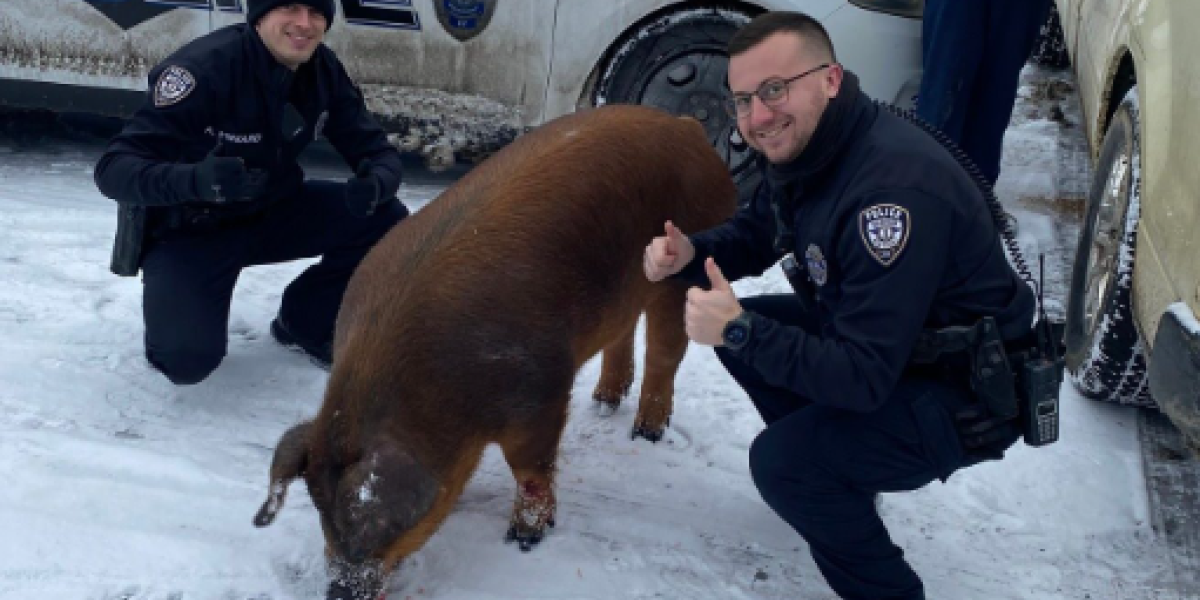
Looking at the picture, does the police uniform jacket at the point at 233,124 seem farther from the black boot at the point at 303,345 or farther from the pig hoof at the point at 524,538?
the pig hoof at the point at 524,538

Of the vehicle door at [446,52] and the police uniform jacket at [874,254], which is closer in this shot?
the police uniform jacket at [874,254]

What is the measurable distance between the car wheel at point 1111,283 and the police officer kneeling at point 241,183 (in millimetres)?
2612

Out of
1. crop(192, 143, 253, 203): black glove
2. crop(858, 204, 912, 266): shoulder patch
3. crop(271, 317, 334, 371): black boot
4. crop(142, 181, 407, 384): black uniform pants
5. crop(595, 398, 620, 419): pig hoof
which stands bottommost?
crop(271, 317, 334, 371): black boot

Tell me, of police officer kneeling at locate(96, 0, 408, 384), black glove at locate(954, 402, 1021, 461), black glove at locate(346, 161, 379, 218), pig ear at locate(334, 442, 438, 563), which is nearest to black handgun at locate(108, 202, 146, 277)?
police officer kneeling at locate(96, 0, 408, 384)

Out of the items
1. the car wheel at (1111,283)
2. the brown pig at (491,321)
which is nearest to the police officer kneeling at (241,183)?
the brown pig at (491,321)

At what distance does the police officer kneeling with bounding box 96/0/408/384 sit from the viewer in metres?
3.98

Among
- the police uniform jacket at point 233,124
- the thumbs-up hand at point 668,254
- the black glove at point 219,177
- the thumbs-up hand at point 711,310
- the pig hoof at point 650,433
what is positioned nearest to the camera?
the thumbs-up hand at point 711,310

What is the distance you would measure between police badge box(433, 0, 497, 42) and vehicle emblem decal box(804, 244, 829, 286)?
325cm

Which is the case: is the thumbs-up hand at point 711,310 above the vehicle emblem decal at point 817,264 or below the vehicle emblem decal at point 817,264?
below

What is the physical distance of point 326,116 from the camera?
14.7ft

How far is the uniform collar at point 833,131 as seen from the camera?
288 cm

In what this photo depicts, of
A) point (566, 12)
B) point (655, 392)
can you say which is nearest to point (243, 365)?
point (655, 392)

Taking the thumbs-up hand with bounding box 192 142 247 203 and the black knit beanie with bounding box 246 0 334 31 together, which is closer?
the thumbs-up hand with bounding box 192 142 247 203

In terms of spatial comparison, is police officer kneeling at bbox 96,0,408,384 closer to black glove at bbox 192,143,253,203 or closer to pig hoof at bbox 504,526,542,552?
black glove at bbox 192,143,253,203
